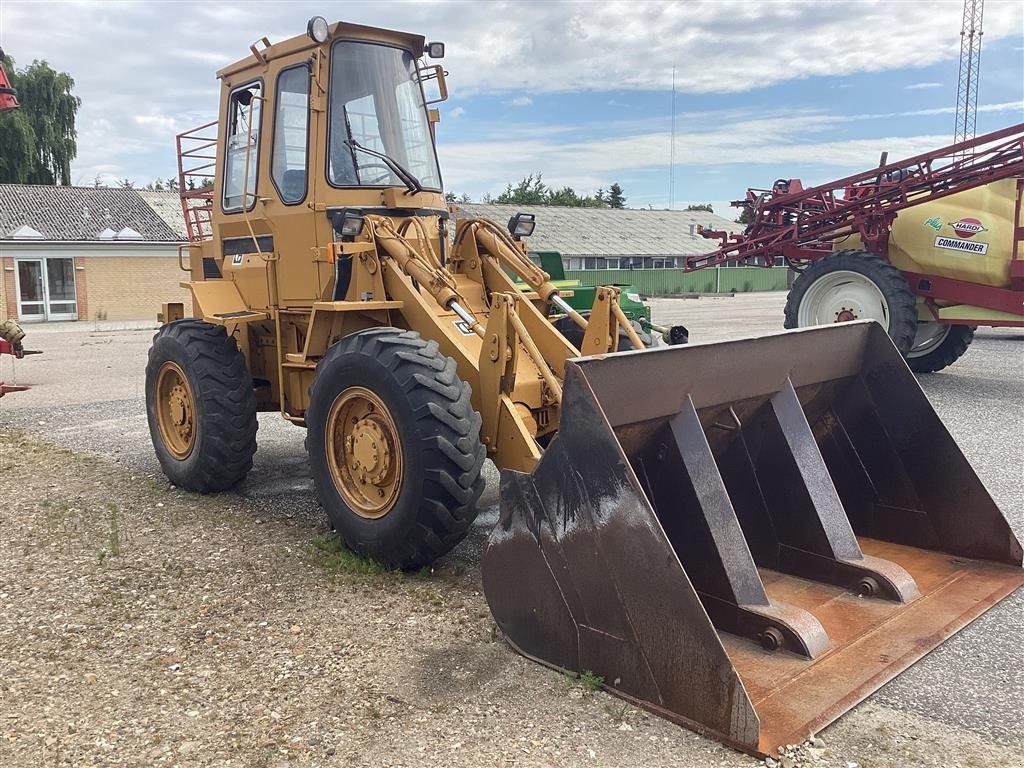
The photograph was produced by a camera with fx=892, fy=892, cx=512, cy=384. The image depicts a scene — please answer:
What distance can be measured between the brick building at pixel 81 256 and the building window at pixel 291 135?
24781mm

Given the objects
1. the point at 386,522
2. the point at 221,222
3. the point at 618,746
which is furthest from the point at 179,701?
the point at 221,222

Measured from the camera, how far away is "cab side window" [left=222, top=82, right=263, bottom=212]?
612 centimetres

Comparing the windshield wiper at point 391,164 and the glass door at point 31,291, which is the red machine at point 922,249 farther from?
the glass door at point 31,291

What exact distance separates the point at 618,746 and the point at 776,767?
0.52m

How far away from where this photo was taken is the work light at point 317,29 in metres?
5.42

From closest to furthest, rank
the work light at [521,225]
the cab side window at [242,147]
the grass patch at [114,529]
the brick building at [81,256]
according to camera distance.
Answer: the grass patch at [114,529], the cab side window at [242,147], the work light at [521,225], the brick building at [81,256]

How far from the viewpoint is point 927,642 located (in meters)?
3.71

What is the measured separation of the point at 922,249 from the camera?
11.1m

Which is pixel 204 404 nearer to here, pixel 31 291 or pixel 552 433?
pixel 552 433

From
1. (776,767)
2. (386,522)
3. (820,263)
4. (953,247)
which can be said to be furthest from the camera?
(820,263)

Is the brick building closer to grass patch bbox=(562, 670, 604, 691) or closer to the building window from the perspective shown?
the building window

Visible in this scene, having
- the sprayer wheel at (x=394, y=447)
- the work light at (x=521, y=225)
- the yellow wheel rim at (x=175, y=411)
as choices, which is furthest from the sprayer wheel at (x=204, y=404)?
the work light at (x=521, y=225)

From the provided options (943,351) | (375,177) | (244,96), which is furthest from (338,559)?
(943,351)

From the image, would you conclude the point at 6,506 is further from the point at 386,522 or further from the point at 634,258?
the point at 634,258
